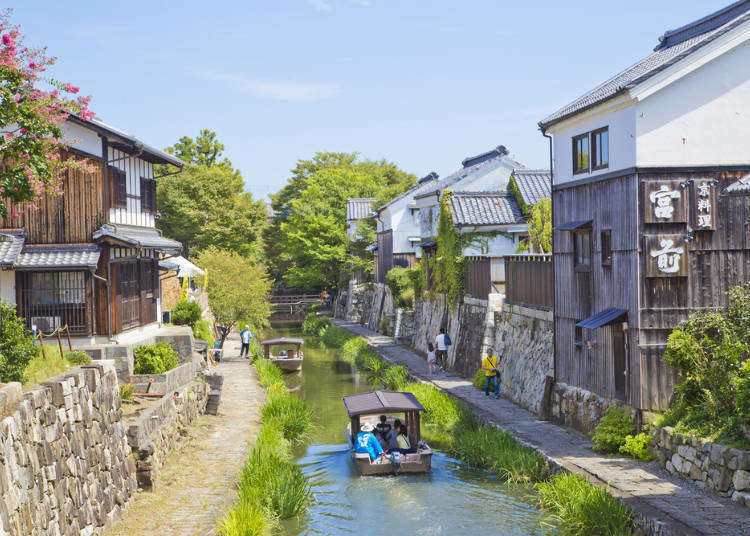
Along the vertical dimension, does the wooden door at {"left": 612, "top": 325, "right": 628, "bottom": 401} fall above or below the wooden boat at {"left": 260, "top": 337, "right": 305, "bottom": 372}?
above

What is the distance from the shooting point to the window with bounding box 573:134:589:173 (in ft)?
57.6

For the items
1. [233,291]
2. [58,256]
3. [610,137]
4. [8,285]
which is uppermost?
[610,137]

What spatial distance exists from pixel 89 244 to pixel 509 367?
13545mm

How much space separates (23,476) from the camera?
8867 millimetres

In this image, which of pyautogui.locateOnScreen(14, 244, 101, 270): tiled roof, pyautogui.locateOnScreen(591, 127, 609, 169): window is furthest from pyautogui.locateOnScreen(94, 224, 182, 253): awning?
pyautogui.locateOnScreen(591, 127, 609, 169): window

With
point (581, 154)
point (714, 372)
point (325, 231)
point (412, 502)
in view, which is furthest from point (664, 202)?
point (325, 231)

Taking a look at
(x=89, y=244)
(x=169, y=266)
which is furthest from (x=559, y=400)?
(x=169, y=266)

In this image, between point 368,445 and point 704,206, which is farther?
point 368,445

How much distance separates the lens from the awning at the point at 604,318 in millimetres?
15450

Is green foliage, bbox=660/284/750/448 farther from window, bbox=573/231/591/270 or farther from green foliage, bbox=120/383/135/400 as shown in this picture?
green foliage, bbox=120/383/135/400

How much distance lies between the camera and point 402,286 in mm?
42250

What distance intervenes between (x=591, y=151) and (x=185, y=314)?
17.9 meters

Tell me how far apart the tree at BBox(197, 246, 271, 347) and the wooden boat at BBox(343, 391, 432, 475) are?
18017 millimetres

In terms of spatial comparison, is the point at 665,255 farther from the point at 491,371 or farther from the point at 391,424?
the point at 491,371
